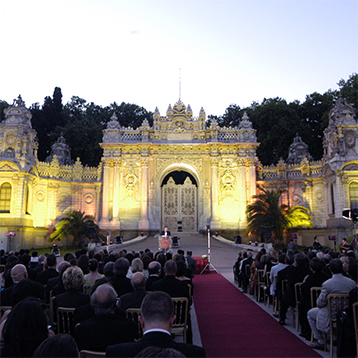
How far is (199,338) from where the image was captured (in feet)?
21.0

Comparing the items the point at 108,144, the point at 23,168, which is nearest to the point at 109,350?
the point at 23,168

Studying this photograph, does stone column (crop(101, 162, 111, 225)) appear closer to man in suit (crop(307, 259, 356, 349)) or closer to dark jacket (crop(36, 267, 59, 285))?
dark jacket (crop(36, 267, 59, 285))

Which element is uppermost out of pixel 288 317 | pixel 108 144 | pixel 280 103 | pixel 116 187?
pixel 280 103

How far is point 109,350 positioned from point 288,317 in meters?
6.62

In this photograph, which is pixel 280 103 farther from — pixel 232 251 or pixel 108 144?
pixel 232 251

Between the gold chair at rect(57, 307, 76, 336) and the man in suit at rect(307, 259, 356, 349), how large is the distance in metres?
3.72

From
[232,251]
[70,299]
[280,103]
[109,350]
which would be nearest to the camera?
[109,350]

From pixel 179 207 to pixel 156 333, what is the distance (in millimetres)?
30126

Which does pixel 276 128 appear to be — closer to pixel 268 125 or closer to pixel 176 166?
pixel 268 125

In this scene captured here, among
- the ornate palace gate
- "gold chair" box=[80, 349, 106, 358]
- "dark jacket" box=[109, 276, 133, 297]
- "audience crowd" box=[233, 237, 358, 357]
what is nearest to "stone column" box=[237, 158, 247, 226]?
the ornate palace gate

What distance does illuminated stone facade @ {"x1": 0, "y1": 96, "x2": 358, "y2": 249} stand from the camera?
29.5 m

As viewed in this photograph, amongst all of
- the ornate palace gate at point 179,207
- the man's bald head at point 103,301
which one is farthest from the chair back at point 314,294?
the ornate palace gate at point 179,207

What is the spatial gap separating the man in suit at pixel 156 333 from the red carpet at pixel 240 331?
3.18m

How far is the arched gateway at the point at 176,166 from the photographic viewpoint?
3062cm
